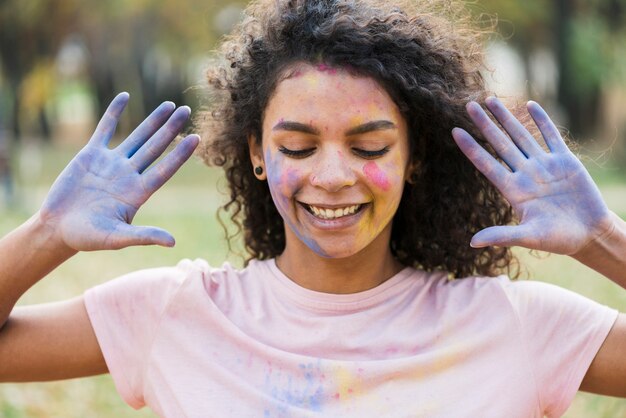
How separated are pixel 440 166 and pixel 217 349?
2.93 ft

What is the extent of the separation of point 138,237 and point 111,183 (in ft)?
0.62

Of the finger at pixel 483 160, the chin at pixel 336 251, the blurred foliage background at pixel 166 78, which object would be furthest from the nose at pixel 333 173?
the blurred foliage background at pixel 166 78

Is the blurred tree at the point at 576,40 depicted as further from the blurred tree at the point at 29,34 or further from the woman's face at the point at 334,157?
the woman's face at the point at 334,157

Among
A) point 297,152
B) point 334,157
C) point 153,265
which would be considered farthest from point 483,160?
point 153,265

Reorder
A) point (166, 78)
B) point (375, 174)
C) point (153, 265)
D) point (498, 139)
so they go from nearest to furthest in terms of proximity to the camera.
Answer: point (498, 139) < point (375, 174) < point (153, 265) < point (166, 78)

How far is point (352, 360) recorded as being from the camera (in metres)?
2.57

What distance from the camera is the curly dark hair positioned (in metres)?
2.68

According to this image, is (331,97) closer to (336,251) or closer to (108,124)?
(336,251)

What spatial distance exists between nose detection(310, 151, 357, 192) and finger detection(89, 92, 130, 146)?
1.82 ft

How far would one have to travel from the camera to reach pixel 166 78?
3766 cm

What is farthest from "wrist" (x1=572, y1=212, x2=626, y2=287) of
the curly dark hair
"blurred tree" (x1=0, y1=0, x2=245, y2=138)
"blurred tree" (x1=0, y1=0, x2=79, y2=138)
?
"blurred tree" (x1=0, y1=0, x2=79, y2=138)

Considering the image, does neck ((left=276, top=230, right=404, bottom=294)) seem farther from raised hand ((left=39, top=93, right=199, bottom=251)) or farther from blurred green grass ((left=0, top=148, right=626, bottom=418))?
blurred green grass ((left=0, top=148, right=626, bottom=418))

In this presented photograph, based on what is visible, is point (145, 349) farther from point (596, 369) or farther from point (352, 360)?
point (596, 369)

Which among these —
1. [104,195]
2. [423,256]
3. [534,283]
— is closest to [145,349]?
[104,195]
